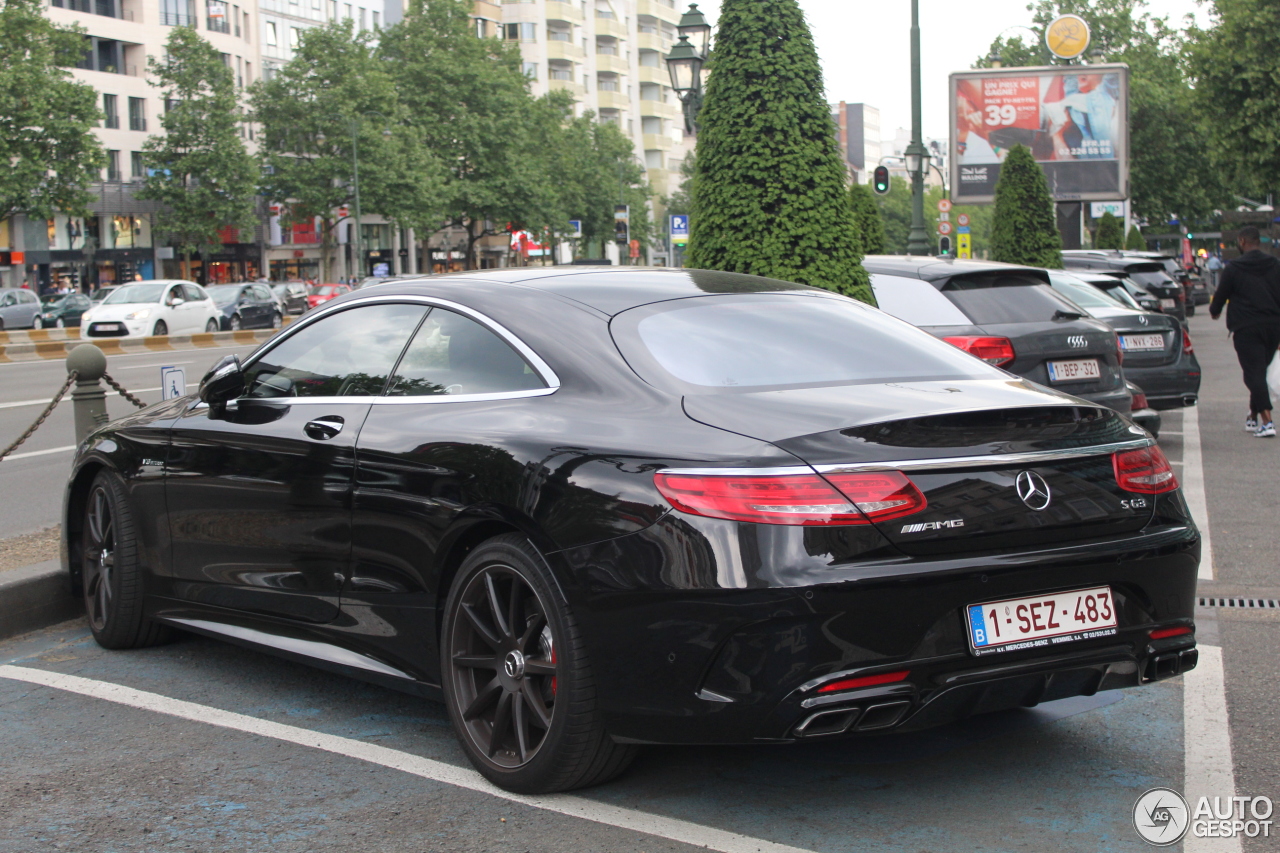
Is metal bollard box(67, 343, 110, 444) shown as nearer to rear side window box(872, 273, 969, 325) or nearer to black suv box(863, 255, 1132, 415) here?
rear side window box(872, 273, 969, 325)

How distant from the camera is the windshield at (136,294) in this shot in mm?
34844

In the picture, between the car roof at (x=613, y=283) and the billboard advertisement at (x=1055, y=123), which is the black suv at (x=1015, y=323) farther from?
the billboard advertisement at (x=1055, y=123)

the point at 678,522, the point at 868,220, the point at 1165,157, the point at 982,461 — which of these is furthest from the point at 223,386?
the point at 1165,157

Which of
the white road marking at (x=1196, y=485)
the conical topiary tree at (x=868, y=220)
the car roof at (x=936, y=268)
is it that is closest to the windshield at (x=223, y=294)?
the conical topiary tree at (x=868, y=220)

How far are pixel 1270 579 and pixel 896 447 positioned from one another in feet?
14.1

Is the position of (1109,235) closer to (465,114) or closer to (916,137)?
(916,137)

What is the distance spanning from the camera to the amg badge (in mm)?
3545

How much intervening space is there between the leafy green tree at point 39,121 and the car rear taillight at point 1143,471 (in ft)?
162

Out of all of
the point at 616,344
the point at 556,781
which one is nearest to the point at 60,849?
the point at 556,781

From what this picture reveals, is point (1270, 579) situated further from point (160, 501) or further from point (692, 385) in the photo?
point (160, 501)

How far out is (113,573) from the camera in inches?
228

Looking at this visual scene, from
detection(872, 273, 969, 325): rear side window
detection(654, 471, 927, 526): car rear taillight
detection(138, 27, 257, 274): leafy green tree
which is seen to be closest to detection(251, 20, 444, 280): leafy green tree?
detection(138, 27, 257, 274): leafy green tree

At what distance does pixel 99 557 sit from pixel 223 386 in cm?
125

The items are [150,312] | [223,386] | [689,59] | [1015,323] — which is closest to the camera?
[223,386]
